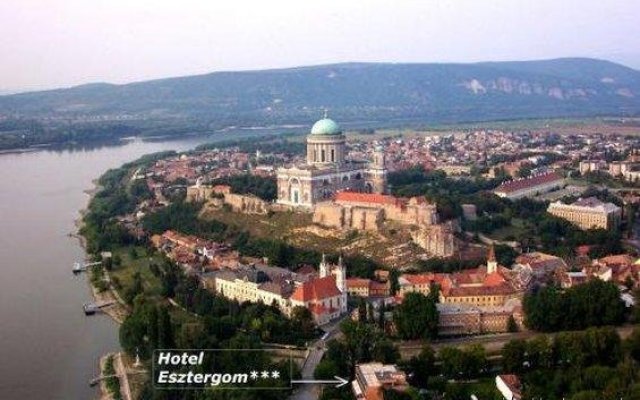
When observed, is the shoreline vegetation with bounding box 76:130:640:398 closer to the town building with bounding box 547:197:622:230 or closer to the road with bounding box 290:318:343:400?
the road with bounding box 290:318:343:400

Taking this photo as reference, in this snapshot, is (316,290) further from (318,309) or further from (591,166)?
(591,166)

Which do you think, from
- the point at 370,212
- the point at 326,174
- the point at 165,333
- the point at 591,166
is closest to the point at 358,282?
the point at 370,212

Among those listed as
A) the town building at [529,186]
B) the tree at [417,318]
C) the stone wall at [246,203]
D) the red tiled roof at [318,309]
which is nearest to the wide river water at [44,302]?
the red tiled roof at [318,309]

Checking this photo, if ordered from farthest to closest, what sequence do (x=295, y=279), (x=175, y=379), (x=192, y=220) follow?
(x=192, y=220) < (x=295, y=279) < (x=175, y=379)

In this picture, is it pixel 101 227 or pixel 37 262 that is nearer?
pixel 37 262

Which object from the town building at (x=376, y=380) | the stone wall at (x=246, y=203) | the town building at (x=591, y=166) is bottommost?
the town building at (x=591, y=166)

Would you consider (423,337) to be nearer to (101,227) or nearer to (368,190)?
(368,190)

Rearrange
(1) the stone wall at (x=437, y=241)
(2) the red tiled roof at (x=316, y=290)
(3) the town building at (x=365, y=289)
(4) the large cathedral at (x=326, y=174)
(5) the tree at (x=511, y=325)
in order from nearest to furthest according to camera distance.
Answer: (5) the tree at (x=511, y=325)
(2) the red tiled roof at (x=316, y=290)
(3) the town building at (x=365, y=289)
(1) the stone wall at (x=437, y=241)
(4) the large cathedral at (x=326, y=174)

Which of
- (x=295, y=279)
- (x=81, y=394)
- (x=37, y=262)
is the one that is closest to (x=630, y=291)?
(x=295, y=279)

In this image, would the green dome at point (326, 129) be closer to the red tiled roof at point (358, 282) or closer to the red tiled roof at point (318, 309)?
the red tiled roof at point (358, 282)
